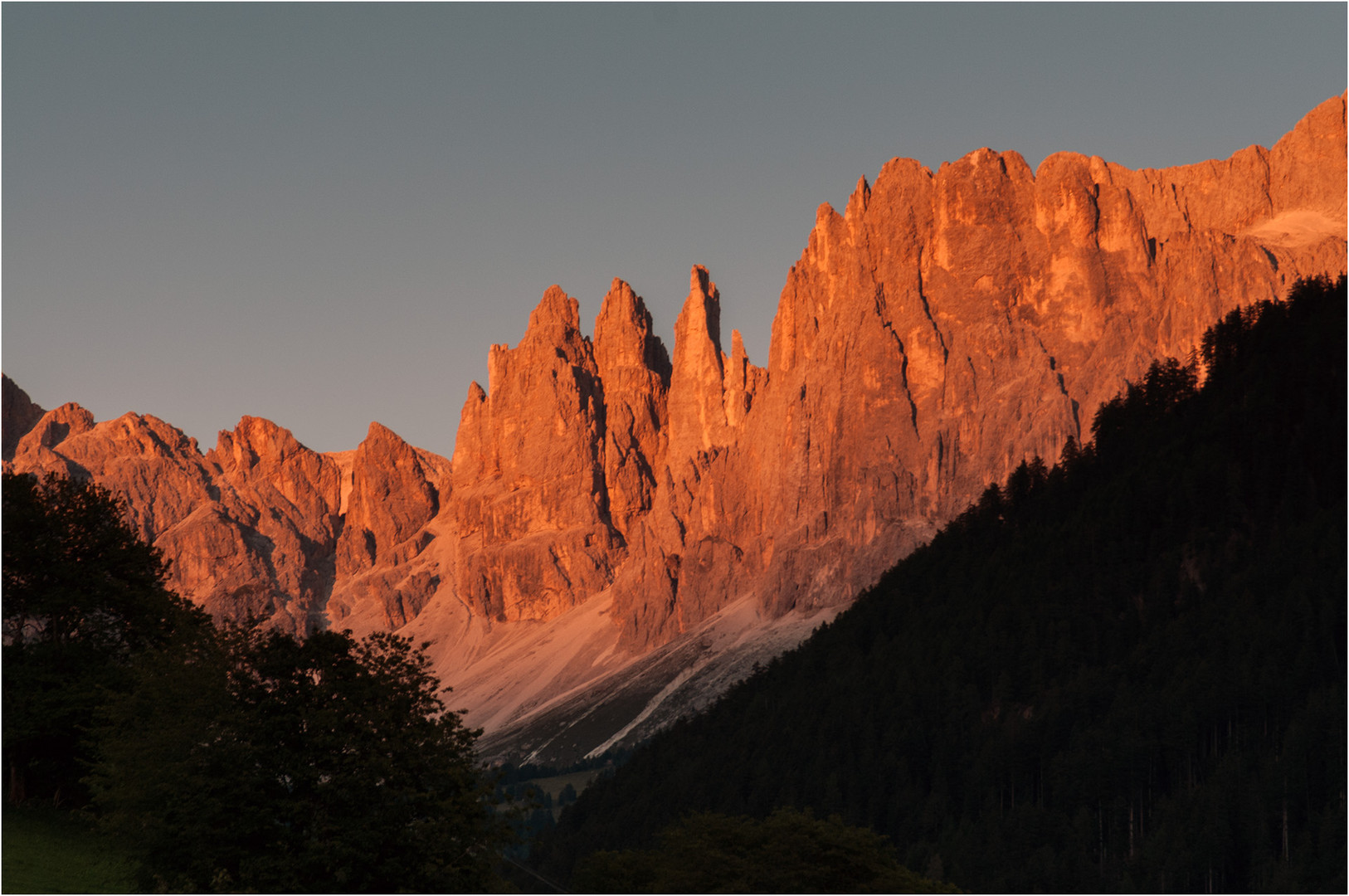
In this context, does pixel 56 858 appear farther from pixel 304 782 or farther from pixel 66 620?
pixel 66 620

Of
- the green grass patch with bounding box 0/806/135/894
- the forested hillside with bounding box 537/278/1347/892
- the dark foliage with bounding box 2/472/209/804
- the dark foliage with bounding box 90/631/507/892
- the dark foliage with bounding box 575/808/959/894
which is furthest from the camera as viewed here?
the forested hillside with bounding box 537/278/1347/892

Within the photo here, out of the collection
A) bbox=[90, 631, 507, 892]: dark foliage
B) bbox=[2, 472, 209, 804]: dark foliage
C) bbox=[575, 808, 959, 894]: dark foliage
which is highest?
bbox=[2, 472, 209, 804]: dark foliage

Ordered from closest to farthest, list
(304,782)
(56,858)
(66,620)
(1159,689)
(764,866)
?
1. (304,782)
2. (56,858)
3. (66,620)
4. (764,866)
5. (1159,689)

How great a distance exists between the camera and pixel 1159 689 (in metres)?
156

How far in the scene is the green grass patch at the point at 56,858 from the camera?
164 feet

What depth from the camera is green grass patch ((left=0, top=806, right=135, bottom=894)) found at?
164 ft

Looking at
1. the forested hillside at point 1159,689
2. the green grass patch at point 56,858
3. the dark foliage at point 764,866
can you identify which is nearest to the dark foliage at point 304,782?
the green grass patch at point 56,858

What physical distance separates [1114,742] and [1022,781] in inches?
541

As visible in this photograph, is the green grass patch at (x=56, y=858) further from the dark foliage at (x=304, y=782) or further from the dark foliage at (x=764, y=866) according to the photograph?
the dark foliage at (x=764, y=866)

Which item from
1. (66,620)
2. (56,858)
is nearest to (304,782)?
(56,858)

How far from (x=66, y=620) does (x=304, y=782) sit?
74.3 ft

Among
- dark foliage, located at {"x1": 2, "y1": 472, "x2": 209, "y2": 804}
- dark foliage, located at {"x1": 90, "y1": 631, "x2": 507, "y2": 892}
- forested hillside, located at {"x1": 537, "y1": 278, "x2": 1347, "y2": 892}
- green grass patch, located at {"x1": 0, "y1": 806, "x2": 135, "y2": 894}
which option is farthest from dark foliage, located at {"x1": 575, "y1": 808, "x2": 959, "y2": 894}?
forested hillside, located at {"x1": 537, "y1": 278, "x2": 1347, "y2": 892}

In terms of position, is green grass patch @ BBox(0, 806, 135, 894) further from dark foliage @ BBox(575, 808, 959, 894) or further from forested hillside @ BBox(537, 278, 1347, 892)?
forested hillside @ BBox(537, 278, 1347, 892)

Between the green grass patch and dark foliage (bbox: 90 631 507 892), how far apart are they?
134 cm
